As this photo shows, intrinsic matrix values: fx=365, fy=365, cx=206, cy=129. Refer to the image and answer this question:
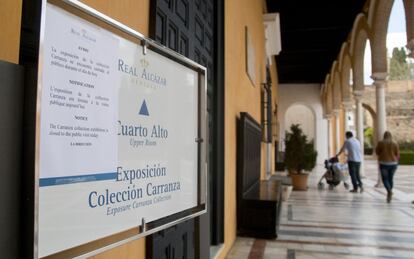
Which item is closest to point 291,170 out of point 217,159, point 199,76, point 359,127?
point 359,127

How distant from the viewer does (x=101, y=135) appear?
0.91 m

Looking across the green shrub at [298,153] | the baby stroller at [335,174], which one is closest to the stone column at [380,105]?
the baby stroller at [335,174]

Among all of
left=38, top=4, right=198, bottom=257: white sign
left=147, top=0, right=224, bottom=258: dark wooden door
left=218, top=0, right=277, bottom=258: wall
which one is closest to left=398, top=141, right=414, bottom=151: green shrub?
left=218, top=0, right=277, bottom=258: wall

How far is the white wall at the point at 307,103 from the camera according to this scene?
21.2 m

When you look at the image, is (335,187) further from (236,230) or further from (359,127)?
(236,230)

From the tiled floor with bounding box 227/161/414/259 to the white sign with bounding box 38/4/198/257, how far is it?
281 cm

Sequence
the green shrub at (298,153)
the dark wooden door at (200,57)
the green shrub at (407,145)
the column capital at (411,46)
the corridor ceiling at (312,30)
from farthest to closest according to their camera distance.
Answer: the green shrub at (407,145), the corridor ceiling at (312,30), the green shrub at (298,153), the column capital at (411,46), the dark wooden door at (200,57)

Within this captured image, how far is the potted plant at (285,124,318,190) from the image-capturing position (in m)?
9.56

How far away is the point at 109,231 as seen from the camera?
962 mm

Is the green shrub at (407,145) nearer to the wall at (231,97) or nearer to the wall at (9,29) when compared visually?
the wall at (231,97)

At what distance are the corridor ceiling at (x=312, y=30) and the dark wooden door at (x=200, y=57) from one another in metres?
7.76

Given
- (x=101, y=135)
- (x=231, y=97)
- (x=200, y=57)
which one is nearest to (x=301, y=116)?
(x=231, y=97)

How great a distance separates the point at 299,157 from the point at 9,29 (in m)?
9.25

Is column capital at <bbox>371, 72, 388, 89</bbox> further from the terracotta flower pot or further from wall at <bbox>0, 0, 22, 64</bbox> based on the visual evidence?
wall at <bbox>0, 0, 22, 64</bbox>
